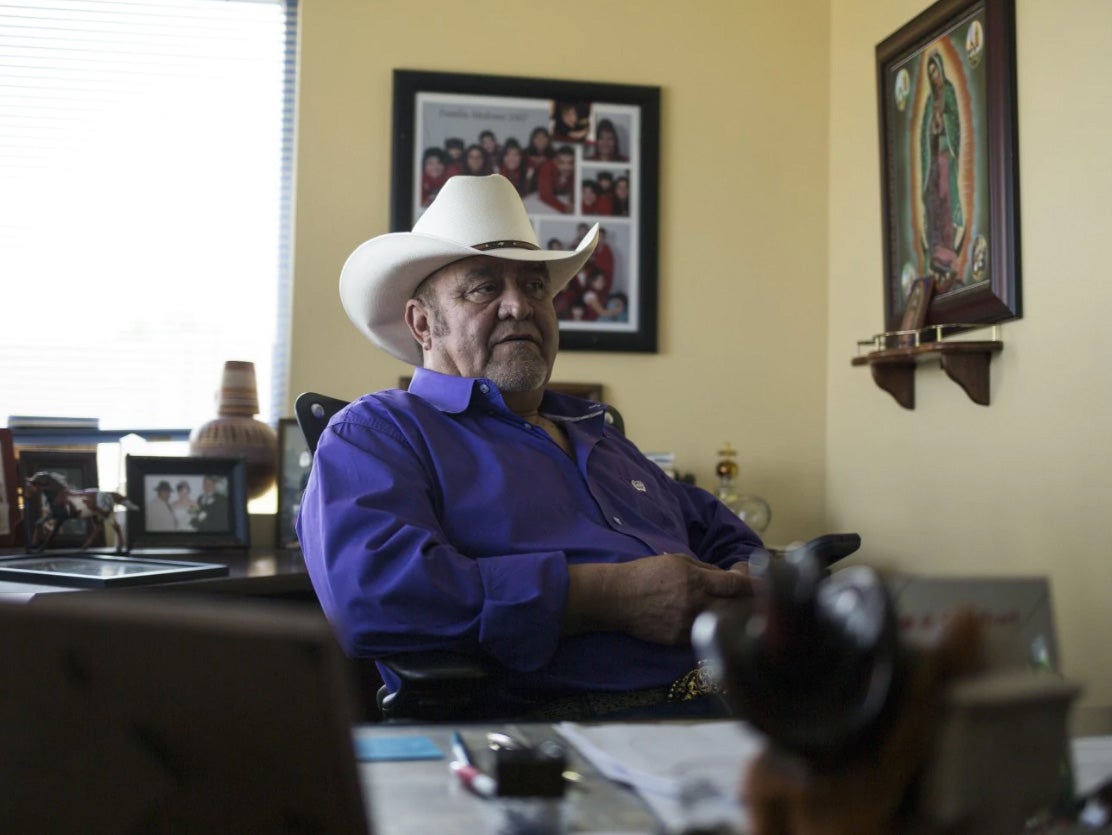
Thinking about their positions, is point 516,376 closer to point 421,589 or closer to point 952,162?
point 421,589

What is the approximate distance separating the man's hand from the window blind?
1.74 meters

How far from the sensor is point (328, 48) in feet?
10.6

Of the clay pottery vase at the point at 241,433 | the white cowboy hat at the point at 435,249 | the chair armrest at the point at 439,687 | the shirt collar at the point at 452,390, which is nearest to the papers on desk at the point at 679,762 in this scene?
the chair armrest at the point at 439,687

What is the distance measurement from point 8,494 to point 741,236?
212 centimetres

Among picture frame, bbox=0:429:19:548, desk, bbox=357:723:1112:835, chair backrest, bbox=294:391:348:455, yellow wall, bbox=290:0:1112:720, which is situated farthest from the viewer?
yellow wall, bbox=290:0:1112:720

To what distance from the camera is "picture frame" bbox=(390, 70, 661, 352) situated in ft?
10.6

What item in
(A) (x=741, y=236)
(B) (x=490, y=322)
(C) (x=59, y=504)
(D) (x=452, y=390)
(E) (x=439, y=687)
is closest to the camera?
(E) (x=439, y=687)

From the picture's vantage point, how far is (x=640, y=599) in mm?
1750

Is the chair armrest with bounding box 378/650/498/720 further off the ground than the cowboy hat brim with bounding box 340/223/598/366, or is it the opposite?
the cowboy hat brim with bounding box 340/223/598/366

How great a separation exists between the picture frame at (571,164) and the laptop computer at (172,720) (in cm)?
274

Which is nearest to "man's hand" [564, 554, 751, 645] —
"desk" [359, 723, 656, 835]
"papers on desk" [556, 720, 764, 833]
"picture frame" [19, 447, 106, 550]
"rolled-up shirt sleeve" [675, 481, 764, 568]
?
"rolled-up shirt sleeve" [675, 481, 764, 568]

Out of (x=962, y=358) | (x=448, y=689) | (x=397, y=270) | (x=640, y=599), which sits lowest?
(x=448, y=689)

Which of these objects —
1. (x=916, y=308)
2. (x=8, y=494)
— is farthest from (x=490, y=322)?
(x=8, y=494)

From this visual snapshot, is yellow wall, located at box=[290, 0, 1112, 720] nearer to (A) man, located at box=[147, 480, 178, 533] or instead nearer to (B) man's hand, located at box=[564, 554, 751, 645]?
(A) man, located at box=[147, 480, 178, 533]
